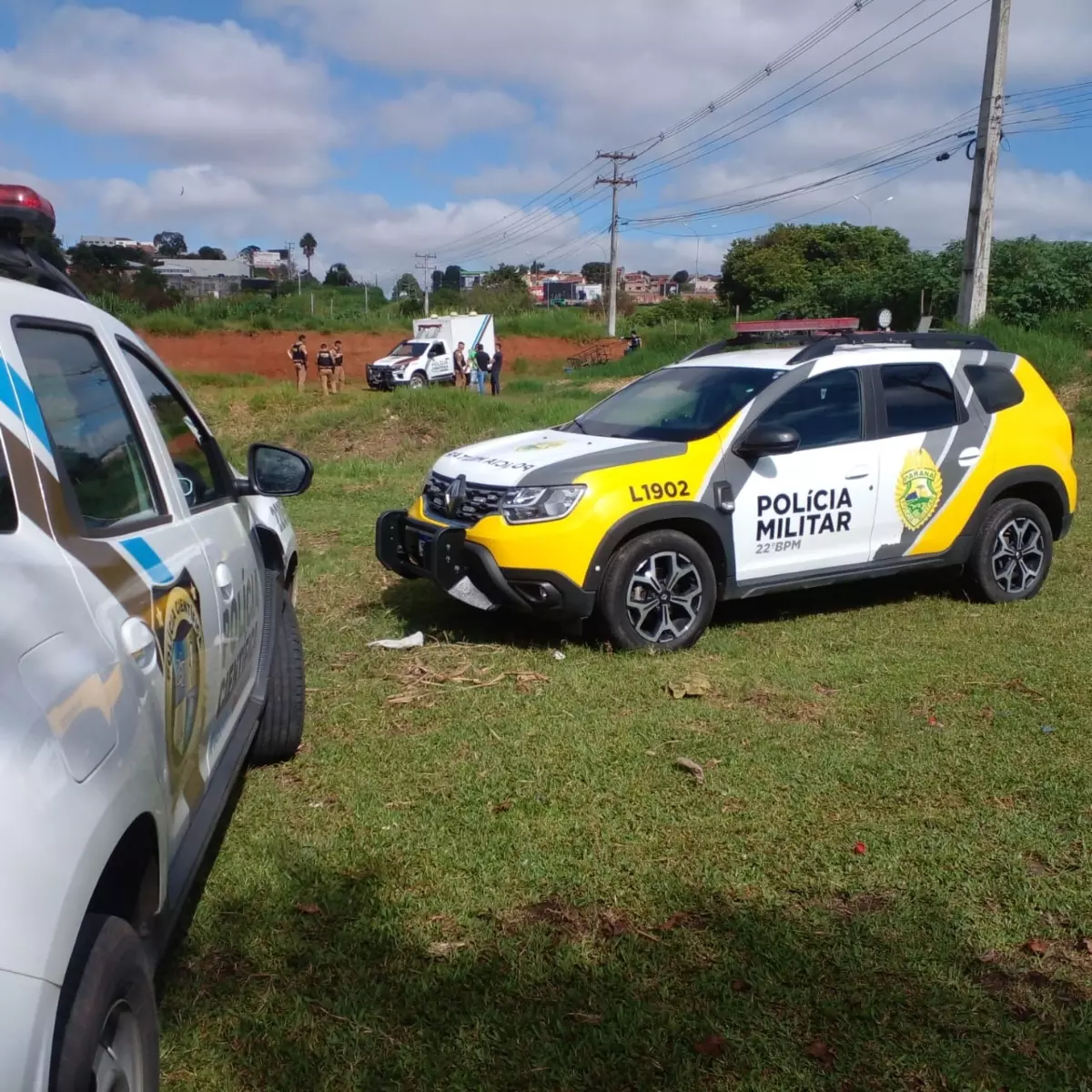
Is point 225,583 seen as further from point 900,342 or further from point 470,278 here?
point 470,278

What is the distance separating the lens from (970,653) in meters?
6.00

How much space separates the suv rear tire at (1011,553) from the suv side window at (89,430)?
5.48m

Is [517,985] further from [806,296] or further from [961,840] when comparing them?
[806,296]

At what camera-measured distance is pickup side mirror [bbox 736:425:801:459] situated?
6023 millimetres

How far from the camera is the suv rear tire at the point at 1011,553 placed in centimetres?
695

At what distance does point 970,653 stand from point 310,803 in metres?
3.70

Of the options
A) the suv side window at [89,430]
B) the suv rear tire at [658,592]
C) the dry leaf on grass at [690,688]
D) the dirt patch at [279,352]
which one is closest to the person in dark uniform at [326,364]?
the dirt patch at [279,352]

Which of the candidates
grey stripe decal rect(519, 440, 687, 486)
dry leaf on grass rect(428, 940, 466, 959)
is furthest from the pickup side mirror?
dry leaf on grass rect(428, 940, 466, 959)

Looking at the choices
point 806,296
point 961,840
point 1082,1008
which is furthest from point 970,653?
point 806,296

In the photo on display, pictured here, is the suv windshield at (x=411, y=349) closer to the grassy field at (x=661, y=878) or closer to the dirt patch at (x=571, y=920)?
the grassy field at (x=661, y=878)

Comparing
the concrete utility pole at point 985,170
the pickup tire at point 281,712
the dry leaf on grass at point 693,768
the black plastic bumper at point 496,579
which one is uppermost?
the concrete utility pole at point 985,170

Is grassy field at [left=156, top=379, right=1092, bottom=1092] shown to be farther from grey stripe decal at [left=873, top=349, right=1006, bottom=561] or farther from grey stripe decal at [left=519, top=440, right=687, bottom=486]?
grey stripe decal at [left=519, top=440, right=687, bottom=486]

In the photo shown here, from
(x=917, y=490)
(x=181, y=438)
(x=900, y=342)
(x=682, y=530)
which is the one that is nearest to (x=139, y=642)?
(x=181, y=438)

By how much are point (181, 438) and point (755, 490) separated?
3.43 metres
